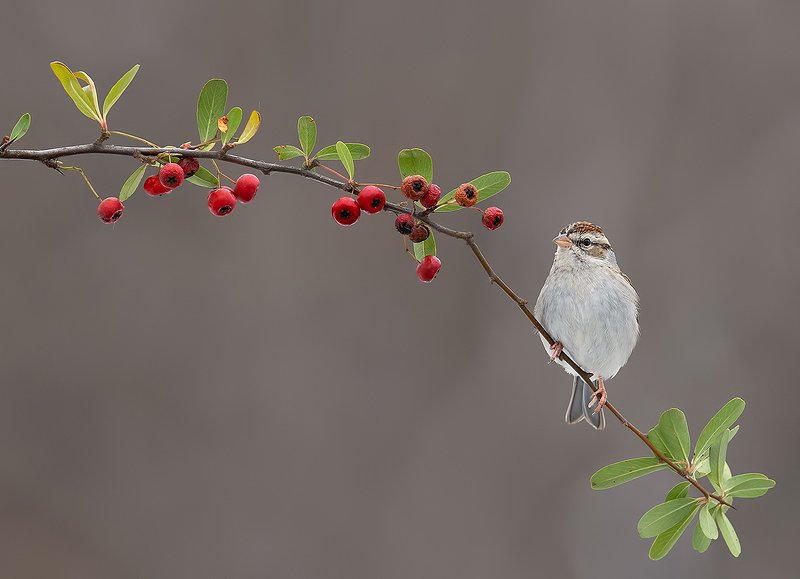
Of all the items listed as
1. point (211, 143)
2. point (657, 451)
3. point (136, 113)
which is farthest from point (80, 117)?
point (657, 451)

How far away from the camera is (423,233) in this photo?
3.65 feet

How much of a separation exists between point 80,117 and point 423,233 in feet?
8.62

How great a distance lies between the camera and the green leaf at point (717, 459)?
1.15 m

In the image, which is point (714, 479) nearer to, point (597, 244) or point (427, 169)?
point (427, 169)

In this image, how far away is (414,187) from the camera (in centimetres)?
107

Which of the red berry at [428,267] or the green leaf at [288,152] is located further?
the red berry at [428,267]

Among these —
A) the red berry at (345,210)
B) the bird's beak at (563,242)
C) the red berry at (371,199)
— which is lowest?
the red berry at (371,199)

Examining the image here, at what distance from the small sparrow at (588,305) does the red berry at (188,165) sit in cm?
109

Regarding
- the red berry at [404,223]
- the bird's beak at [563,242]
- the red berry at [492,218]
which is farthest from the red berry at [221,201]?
→ the bird's beak at [563,242]

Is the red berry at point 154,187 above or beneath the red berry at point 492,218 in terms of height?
above

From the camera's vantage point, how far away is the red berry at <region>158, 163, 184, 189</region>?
1021 mm

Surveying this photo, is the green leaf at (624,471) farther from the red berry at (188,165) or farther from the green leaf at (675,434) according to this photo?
the red berry at (188,165)

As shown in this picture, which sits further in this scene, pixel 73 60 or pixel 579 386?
pixel 73 60

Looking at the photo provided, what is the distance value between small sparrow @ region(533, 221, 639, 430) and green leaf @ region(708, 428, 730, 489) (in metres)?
0.83
